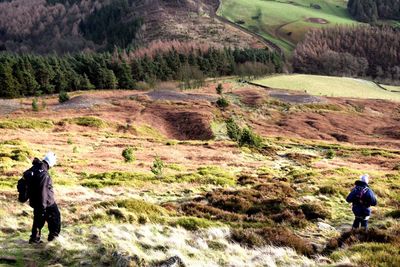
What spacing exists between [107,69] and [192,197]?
10309 centimetres

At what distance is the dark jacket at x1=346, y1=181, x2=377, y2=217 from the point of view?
1533 centimetres

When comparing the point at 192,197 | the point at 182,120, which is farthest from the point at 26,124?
the point at 192,197

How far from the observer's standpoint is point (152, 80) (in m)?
132

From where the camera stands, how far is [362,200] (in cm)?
1542

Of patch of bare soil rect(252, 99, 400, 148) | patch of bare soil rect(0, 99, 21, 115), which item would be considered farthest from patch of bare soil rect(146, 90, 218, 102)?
patch of bare soil rect(0, 99, 21, 115)

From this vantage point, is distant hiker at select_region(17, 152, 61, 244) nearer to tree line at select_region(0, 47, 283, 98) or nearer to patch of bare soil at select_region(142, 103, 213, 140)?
patch of bare soil at select_region(142, 103, 213, 140)

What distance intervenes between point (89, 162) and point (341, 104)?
7782cm

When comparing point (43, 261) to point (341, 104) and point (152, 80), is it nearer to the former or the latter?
point (341, 104)

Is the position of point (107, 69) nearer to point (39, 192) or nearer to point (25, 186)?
point (25, 186)

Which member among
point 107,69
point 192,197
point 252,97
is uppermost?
point 192,197

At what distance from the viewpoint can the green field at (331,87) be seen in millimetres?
120188

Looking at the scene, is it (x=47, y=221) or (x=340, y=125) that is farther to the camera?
(x=340, y=125)

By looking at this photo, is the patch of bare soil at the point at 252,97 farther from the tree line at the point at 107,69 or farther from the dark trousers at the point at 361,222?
the dark trousers at the point at 361,222

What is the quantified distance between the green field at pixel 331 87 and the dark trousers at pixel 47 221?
112 m
